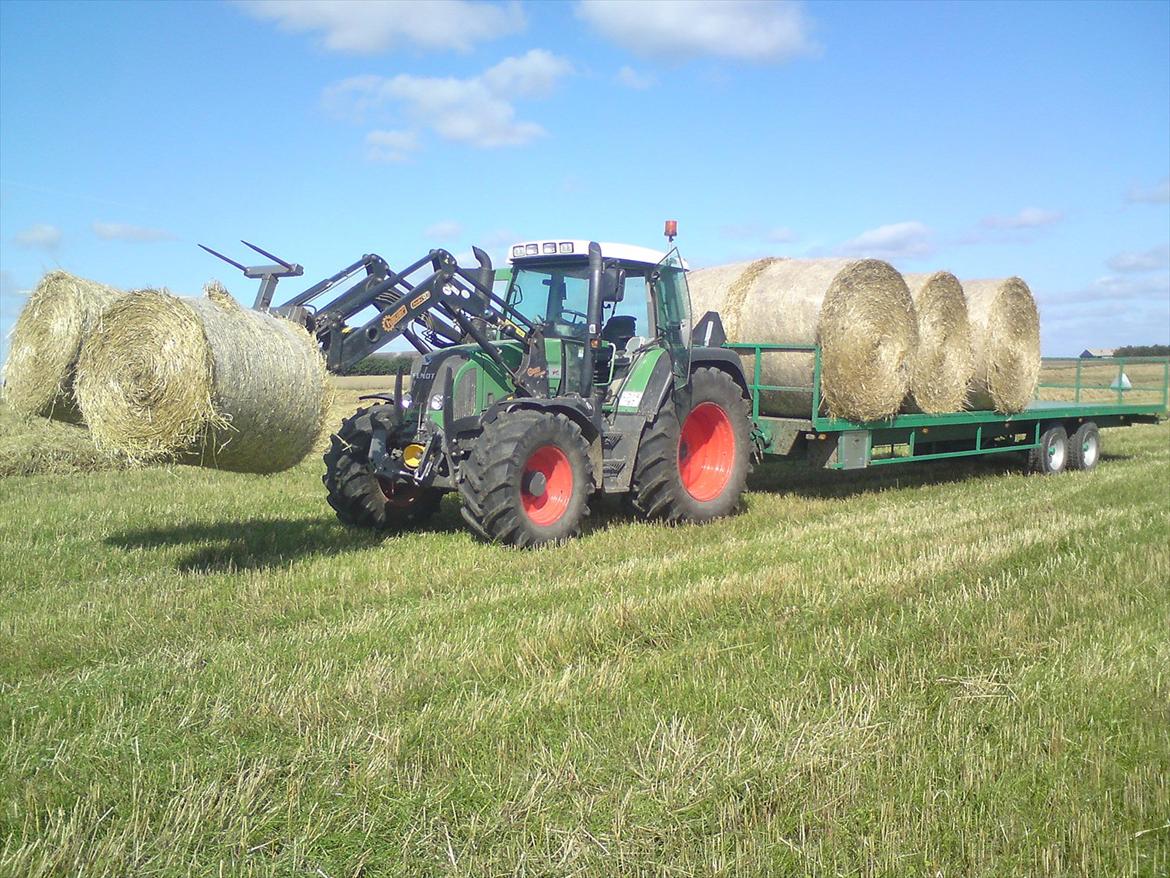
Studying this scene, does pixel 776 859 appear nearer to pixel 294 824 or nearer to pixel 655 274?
pixel 294 824

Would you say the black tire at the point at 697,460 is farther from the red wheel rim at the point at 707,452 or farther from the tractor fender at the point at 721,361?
the tractor fender at the point at 721,361

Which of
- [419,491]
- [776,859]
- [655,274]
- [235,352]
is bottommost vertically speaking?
[776,859]

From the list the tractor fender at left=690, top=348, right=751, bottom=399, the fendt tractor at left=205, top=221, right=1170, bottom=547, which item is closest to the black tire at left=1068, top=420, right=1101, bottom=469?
the fendt tractor at left=205, top=221, right=1170, bottom=547

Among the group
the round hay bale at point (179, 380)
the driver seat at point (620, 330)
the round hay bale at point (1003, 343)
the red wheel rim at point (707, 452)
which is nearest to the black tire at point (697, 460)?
the red wheel rim at point (707, 452)

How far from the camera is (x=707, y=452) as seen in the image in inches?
364

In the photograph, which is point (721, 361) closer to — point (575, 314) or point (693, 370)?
point (693, 370)

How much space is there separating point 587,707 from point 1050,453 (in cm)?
1021

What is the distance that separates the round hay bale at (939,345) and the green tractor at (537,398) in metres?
2.26

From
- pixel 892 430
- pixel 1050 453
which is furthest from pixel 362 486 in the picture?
pixel 1050 453

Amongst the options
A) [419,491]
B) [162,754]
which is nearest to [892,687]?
[162,754]

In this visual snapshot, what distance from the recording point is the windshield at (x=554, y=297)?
325 inches

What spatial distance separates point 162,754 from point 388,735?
75 centimetres

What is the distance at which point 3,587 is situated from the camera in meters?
Result: 6.36

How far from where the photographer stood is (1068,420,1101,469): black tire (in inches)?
513
